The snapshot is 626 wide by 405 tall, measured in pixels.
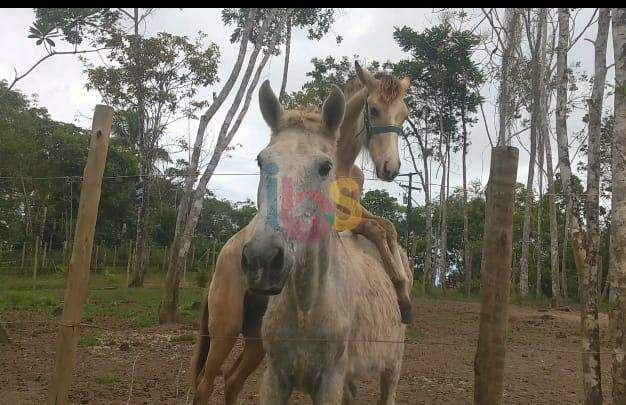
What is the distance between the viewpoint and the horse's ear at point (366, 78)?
410cm

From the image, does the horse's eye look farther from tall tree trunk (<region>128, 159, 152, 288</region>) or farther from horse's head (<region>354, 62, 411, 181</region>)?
tall tree trunk (<region>128, 159, 152, 288</region>)

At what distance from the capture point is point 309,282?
260 cm

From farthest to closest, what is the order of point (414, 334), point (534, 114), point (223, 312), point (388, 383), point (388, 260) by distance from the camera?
1. point (534, 114)
2. point (414, 334)
3. point (223, 312)
4. point (388, 383)
5. point (388, 260)

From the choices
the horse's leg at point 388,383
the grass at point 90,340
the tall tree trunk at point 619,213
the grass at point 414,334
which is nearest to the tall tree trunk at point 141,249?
the grass at point 90,340

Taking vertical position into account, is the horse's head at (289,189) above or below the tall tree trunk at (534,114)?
below

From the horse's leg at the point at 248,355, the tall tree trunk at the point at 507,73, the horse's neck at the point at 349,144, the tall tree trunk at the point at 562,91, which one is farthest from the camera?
the tall tree trunk at the point at 507,73

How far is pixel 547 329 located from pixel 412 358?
17.9 feet

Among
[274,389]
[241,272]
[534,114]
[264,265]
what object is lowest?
[274,389]

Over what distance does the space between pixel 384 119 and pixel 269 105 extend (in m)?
1.42

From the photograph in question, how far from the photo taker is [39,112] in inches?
974

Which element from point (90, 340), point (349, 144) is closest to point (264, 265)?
point (349, 144)

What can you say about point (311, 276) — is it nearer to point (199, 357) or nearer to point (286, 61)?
point (199, 357)

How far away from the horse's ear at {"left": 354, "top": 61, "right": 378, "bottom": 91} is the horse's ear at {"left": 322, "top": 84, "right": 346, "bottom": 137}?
4.71ft

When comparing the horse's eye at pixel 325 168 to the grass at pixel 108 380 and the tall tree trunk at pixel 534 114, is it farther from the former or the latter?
the tall tree trunk at pixel 534 114
